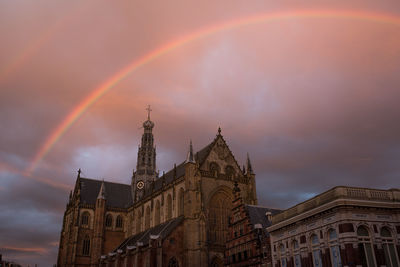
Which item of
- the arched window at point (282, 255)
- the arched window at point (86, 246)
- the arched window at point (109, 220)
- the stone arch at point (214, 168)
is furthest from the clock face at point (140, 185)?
the arched window at point (282, 255)

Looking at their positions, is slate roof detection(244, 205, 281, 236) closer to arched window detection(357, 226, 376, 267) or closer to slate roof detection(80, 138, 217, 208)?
arched window detection(357, 226, 376, 267)

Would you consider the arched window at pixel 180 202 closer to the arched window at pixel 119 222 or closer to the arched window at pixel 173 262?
the arched window at pixel 173 262

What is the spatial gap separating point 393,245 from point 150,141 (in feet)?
239

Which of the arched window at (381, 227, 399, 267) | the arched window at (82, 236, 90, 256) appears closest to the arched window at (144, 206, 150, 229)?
the arched window at (82, 236, 90, 256)

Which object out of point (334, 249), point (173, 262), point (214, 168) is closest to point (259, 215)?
point (173, 262)

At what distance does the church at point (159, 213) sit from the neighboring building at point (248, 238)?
4127mm

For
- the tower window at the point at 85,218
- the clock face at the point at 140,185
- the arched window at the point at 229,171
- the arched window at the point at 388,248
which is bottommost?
the arched window at the point at 388,248

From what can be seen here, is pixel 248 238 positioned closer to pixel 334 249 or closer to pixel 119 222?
pixel 334 249

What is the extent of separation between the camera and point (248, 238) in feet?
132

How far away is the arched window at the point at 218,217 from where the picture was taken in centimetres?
5481

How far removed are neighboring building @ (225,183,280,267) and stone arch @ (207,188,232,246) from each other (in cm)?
1079

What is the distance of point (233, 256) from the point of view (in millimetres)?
42781

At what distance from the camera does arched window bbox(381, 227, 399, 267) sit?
83.3 feet

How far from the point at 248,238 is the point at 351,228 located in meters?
16.7
